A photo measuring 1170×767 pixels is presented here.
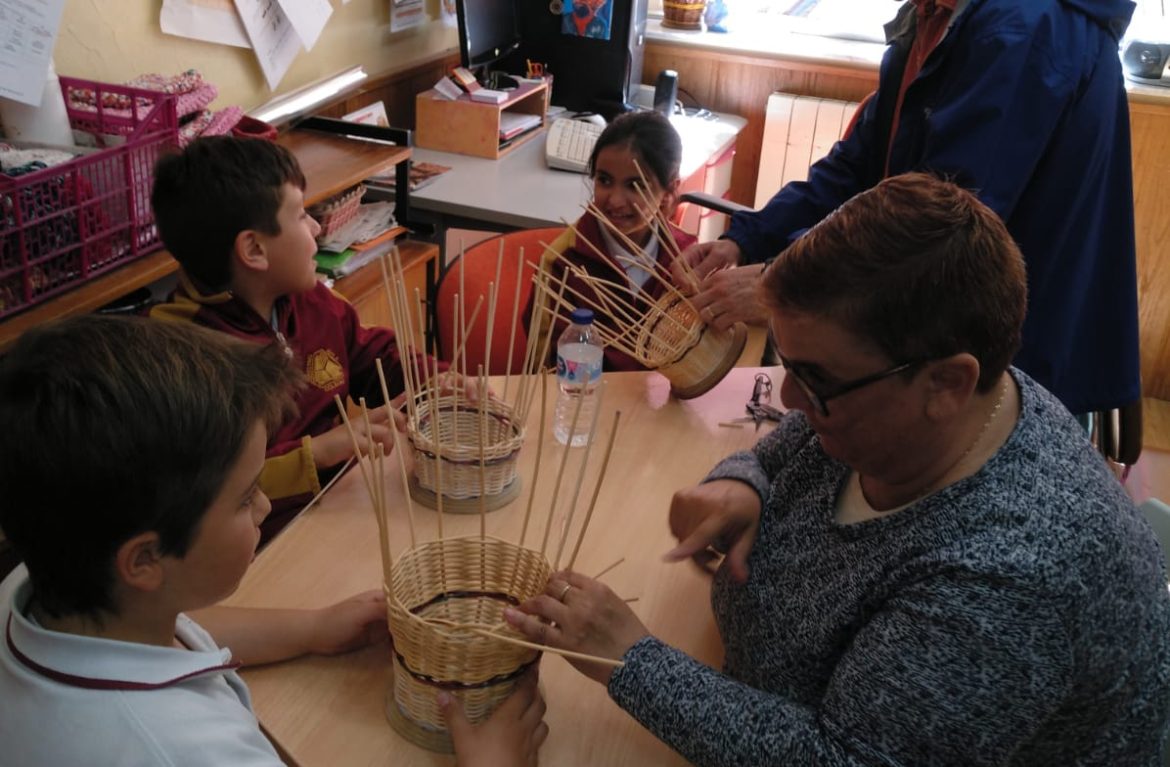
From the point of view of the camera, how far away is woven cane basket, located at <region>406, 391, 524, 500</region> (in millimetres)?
1356

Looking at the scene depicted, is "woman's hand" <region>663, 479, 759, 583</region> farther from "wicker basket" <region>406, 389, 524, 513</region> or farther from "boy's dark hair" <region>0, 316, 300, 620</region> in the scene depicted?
"boy's dark hair" <region>0, 316, 300, 620</region>

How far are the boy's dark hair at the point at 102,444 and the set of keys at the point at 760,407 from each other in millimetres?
995

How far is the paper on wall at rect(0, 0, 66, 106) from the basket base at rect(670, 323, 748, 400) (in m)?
1.38

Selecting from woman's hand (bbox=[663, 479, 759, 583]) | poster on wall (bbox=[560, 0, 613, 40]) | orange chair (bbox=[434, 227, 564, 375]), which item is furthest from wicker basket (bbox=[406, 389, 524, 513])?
poster on wall (bbox=[560, 0, 613, 40])

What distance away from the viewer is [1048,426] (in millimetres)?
987

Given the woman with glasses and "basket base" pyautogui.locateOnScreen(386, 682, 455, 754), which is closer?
the woman with glasses

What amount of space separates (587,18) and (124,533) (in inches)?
123

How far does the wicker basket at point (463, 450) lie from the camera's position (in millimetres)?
1359

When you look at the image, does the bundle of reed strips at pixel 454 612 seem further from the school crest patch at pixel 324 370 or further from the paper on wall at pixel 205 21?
the paper on wall at pixel 205 21

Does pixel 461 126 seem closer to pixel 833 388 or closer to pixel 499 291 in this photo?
pixel 499 291

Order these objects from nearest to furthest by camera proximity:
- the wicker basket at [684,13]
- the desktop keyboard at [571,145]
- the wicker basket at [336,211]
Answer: the wicker basket at [336,211] → the desktop keyboard at [571,145] → the wicker basket at [684,13]

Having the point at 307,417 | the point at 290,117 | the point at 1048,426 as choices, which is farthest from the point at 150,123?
the point at 1048,426

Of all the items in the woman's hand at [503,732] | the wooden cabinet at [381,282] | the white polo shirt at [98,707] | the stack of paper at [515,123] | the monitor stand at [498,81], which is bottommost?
the wooden cabinet at [381,282]

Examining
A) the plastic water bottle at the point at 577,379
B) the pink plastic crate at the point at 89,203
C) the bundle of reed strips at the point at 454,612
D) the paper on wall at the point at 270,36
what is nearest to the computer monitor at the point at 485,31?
the paper on wall at the point at 270,36
